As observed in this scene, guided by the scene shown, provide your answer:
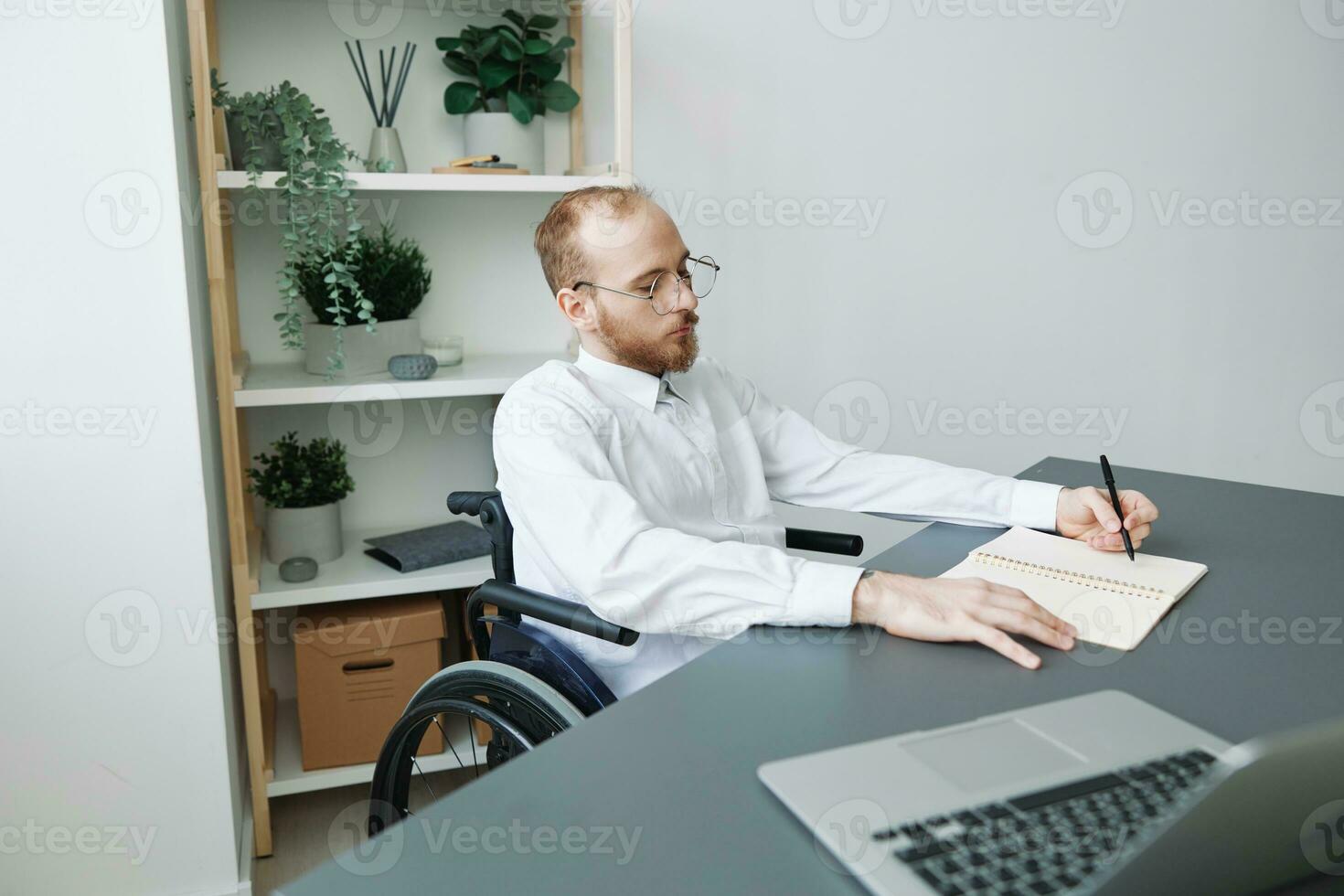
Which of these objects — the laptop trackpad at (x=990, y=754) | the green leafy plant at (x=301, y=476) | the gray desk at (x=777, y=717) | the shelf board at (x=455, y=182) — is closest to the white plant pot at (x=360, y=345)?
the green leafy plant at (x=301, y=476)

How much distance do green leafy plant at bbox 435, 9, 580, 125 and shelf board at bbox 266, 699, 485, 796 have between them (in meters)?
1.39

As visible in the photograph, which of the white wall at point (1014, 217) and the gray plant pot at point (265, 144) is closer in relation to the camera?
the gray plant pot at point (265, 144)

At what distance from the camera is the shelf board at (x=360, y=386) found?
2039mm

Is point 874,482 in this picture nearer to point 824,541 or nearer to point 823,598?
point 824,541

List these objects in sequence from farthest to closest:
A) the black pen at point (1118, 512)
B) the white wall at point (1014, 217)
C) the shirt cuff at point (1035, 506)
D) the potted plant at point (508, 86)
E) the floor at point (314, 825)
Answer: the white wall at point (1014, 217)
the potted plant at point (508, 86)
the floor at point (314, 825)
the shirt cuff at point (1035, 506)
the black pen at point (1118, 512)

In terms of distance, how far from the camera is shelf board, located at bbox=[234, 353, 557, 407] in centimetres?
204

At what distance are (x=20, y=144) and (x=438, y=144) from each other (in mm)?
941

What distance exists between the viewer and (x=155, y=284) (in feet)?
5.71

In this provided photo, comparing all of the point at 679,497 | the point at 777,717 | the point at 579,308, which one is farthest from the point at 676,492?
the point at 777,717

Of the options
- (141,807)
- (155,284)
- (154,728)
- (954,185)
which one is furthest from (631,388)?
(954,185)

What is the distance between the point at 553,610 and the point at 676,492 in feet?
1.22

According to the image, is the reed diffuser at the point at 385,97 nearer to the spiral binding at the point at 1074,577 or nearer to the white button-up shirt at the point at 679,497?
the white button-up shirt at the point at 679,497

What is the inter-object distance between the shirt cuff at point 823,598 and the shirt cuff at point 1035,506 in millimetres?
465

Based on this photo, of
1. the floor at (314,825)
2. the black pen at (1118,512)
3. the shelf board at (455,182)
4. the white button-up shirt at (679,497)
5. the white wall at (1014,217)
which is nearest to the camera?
the white button-up shirt at (679,497)
